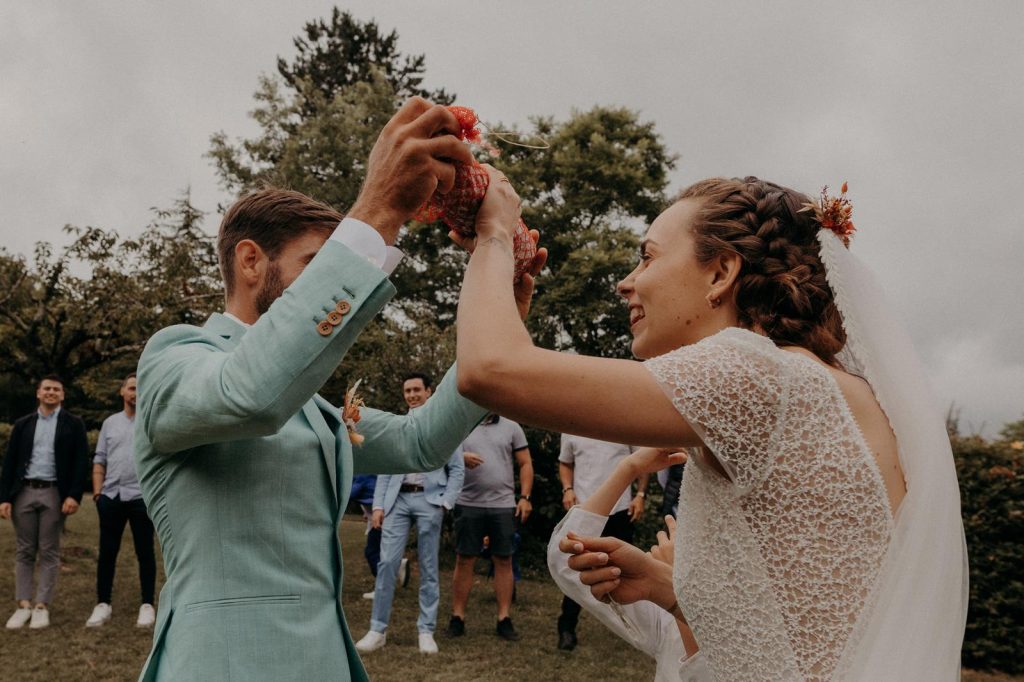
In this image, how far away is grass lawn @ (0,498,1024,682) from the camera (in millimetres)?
7258

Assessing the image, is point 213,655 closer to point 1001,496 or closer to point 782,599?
point 782,599

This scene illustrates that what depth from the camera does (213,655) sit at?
1869 millimetres

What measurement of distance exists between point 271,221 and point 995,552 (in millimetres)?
8898

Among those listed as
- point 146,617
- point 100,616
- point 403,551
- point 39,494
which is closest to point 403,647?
point 403,551

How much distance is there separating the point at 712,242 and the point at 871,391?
1.70 ft

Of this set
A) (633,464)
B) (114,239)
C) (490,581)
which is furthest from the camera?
(114,239)

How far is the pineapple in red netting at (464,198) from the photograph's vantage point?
1887 millimetres

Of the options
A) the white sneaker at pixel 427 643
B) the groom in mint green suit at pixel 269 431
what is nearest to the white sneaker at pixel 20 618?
the white sneaker at pixel 427 643

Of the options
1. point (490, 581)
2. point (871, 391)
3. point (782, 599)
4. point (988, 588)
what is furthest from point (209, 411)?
point (490, 581)

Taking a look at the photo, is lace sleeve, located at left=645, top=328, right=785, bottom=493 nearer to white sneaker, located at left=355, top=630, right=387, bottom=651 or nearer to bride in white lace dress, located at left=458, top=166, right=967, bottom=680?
bride in white lace dress, located at left=458, top=166, right=967, bottom=680

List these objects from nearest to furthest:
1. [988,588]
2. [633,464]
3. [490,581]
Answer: [633,464]
[988,588]
[490,581]

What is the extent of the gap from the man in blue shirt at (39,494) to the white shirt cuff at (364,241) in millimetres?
8450

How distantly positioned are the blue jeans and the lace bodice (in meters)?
6.59

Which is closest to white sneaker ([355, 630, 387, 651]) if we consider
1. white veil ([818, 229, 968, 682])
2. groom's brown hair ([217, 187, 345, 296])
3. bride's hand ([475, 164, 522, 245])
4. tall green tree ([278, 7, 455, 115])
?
groom's brown hair ([217, 187, 345, 296])
